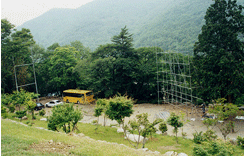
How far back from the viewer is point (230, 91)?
45.6 feet

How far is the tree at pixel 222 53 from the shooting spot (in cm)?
1388

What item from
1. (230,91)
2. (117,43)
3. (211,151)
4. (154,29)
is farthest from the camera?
(154,29)

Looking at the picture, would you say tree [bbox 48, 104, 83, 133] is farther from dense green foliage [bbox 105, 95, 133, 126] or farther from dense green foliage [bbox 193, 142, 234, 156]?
dense green foliage [bbox 193, 142, 234, 156]

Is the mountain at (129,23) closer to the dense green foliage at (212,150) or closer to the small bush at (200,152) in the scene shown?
the dense green foliage at (212,150)

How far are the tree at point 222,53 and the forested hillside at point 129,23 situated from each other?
23.7 feet

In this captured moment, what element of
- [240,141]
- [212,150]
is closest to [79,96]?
[240,141]

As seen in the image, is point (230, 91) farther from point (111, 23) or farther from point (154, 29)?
point (111, 23)

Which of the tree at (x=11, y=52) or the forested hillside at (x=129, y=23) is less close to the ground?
the forested hillside at (x=129, y=23)

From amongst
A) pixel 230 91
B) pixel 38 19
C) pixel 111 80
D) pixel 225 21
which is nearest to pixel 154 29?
pixel 111 80

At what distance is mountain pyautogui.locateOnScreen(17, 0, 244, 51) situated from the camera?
3123 centimetres

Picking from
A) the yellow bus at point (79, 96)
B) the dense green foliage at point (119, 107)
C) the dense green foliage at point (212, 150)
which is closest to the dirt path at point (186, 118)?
the yellow bus at point (79, 96)

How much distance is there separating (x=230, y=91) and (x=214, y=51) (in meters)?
3.14

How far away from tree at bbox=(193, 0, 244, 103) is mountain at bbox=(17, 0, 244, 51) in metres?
9.30

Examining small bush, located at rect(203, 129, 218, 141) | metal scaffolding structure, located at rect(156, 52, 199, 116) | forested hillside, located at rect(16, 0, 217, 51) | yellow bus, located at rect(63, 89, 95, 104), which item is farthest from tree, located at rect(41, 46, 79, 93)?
small bush, located at rect(203, 129, 218, 141)
